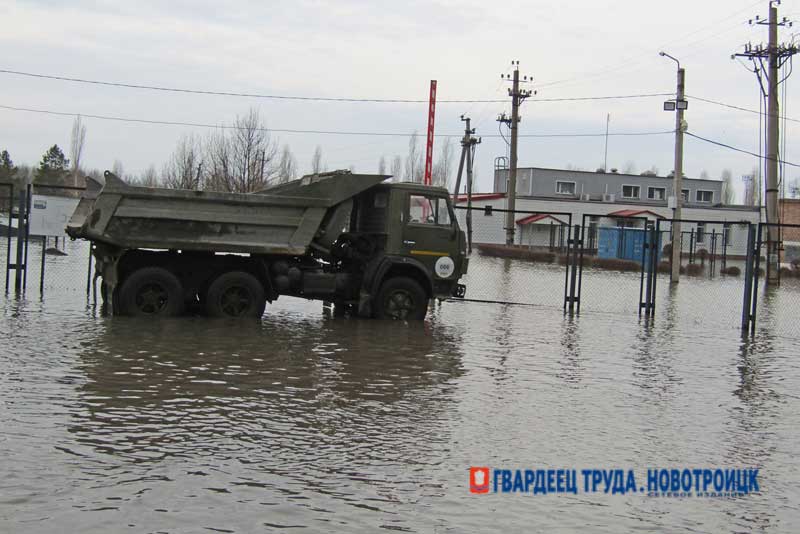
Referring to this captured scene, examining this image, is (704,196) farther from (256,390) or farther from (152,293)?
(256,390)

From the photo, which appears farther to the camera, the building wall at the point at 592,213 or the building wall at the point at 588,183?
the building wall at the point at 588,183

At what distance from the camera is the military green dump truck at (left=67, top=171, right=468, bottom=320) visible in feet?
48.5

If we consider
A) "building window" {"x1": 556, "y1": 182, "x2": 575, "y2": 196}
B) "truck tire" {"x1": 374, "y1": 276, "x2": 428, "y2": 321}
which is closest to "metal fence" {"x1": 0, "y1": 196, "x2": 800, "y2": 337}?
"truck tire" {"x1": 374, "y1": 276, "x2": 428, "y2": 321}

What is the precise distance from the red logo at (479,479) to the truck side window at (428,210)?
31.8ft

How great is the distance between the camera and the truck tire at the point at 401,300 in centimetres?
1633

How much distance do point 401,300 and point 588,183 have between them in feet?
220

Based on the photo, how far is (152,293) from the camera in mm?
15141

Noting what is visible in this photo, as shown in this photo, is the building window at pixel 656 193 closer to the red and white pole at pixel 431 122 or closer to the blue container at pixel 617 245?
the blue container at pixel 617 245

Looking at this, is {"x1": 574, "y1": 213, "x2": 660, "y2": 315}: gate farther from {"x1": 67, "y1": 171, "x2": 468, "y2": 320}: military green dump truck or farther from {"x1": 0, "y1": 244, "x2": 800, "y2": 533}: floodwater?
{"x1": 0, "y1": 244, "x2": 800, "y2": 533}: floodwater

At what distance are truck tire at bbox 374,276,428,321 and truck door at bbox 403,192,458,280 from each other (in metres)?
0.44

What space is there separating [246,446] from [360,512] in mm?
1705

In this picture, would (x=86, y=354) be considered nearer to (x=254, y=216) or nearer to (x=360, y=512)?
(x=254, y=216)

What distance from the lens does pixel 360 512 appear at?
584 centimetres

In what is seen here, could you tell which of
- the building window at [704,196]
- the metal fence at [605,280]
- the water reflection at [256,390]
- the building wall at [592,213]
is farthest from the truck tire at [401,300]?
the building window at [704,196]
